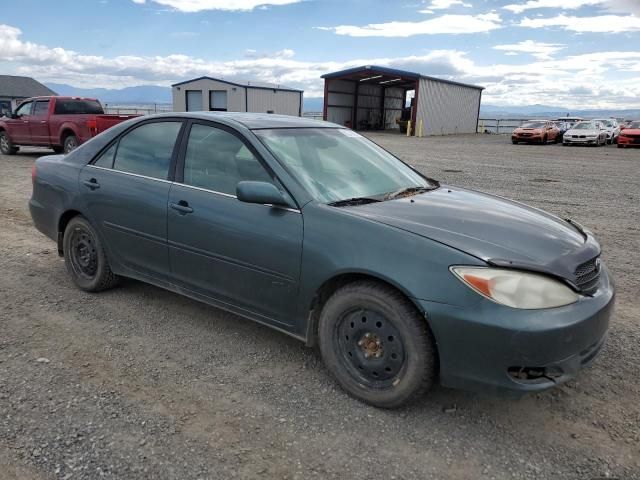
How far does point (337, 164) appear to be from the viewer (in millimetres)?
3641

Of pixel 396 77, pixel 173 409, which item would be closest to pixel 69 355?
pixel 173 409

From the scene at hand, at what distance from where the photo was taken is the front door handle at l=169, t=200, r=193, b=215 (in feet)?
11.7

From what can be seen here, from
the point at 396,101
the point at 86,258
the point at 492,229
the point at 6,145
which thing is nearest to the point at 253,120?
the point at 492,229

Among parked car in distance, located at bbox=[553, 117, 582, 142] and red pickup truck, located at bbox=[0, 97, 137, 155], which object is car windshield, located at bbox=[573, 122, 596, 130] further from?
red pickup truck, located at bbox=[0, 97, 137, 155]

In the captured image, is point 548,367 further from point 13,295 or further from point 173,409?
point 13,295

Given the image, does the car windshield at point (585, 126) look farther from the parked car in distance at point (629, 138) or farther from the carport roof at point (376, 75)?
the carport roof at point (376, 75)

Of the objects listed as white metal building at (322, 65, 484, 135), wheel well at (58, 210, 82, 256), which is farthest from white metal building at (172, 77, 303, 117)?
wheel well at (58, 210, 82, 256)

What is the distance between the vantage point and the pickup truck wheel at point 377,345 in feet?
8.79

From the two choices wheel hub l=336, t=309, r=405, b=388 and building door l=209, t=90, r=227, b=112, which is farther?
building door l=209, t=90, r=227, b=112

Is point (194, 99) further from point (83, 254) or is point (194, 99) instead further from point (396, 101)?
point (83, 254)

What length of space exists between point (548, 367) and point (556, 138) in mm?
30698

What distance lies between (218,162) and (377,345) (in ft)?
5.50

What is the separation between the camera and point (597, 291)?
2822 mm

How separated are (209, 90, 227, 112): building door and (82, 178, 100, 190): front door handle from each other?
36370 millimetres
